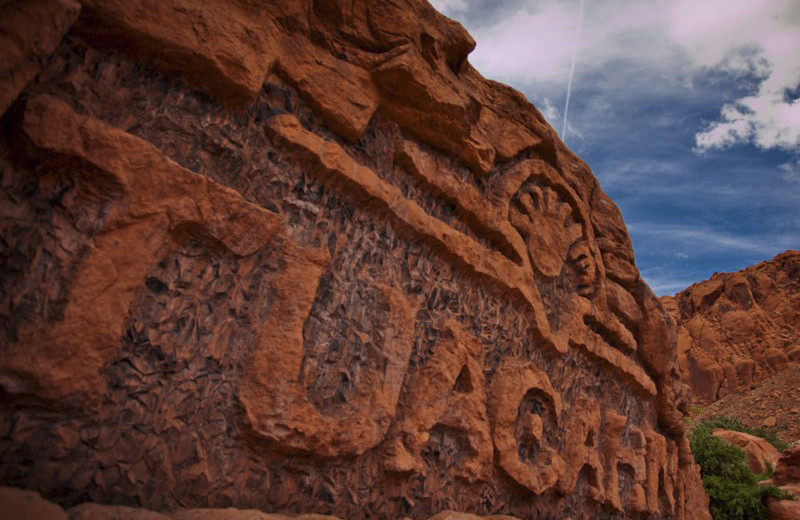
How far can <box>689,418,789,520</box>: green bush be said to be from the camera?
628 cm

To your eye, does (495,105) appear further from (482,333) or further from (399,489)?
(399,489)

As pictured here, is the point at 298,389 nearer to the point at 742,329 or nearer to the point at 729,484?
the point at 729,484

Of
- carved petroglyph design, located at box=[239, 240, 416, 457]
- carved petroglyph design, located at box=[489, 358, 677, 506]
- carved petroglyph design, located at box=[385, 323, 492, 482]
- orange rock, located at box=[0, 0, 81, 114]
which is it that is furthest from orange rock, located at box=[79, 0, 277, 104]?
carved petroglyph design, located at box=[489, 358, 677, 506]

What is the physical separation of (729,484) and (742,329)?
15.1m

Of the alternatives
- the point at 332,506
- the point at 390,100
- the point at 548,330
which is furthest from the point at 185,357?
the point at 548,330

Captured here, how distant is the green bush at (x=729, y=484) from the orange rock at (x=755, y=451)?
3738 millimetres

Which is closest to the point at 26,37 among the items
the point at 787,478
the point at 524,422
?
the point at 524,422

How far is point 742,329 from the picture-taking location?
1928 cm

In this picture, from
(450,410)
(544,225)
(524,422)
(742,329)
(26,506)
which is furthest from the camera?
(742,329)

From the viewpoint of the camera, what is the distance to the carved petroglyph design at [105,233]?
1.40m

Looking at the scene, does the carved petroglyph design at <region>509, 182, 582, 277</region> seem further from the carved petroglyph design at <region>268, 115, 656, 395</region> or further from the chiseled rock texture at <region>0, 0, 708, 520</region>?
the carved petroglyph design at <region>268, 115, 656, 395</region>

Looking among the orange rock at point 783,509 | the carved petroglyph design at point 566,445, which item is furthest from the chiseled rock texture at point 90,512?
the orange rock at point 783,509

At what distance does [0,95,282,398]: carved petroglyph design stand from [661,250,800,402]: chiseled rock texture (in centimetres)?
2139

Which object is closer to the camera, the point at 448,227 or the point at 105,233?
the point at 105,233
